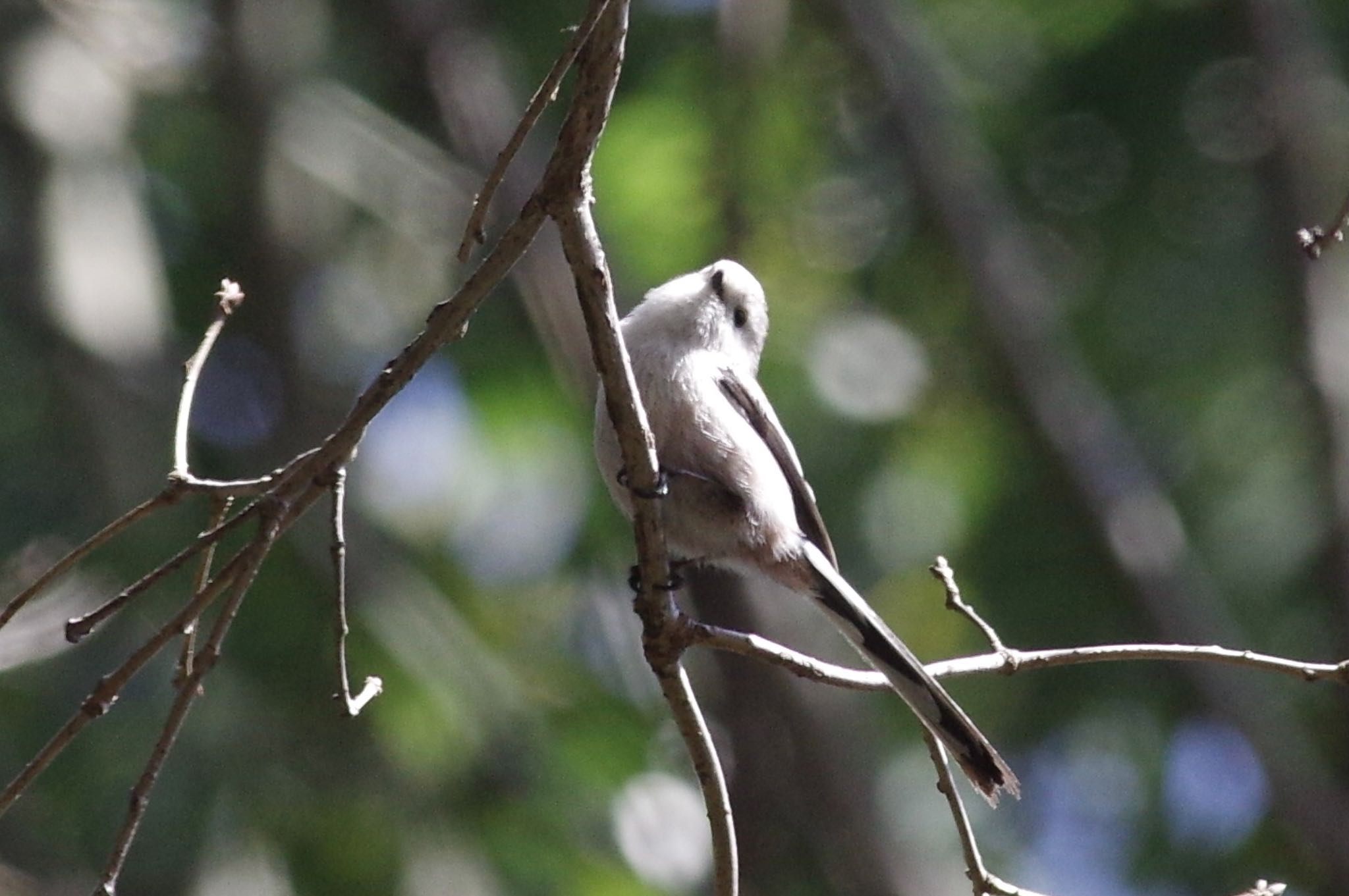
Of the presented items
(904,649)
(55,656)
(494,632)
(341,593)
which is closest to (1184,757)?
(494,632)

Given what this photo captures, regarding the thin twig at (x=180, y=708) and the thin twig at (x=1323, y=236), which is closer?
the thin twig at (x=180, y=708)

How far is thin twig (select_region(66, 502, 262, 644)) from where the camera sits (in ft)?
6.67

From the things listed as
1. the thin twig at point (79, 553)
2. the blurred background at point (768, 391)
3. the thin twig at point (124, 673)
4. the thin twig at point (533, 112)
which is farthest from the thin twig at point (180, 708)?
the blurred background at point (768, 391)

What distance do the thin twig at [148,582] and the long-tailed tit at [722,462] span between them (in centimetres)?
119

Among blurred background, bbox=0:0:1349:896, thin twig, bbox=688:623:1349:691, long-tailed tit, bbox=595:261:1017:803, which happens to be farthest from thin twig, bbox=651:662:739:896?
blurred background, bbox=0:0:1349:896

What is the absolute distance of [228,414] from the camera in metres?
5.98

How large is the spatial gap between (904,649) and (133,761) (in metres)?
2.70

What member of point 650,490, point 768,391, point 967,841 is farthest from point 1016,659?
point 768,391

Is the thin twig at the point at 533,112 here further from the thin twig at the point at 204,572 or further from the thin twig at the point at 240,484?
the thin twig at the point at 204,572

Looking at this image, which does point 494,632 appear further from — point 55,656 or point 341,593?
point 341,593

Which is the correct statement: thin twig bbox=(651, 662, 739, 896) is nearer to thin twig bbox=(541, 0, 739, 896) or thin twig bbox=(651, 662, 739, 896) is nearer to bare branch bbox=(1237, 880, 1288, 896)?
thin twig bbox=(541, 0, 739, 896)

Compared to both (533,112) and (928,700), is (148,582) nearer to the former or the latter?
(533,112)

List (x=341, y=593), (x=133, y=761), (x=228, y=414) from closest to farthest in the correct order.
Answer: (x=341, y=593)
(x=133, y=761)
(x=228, y=414)

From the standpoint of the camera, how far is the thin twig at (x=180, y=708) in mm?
2111
